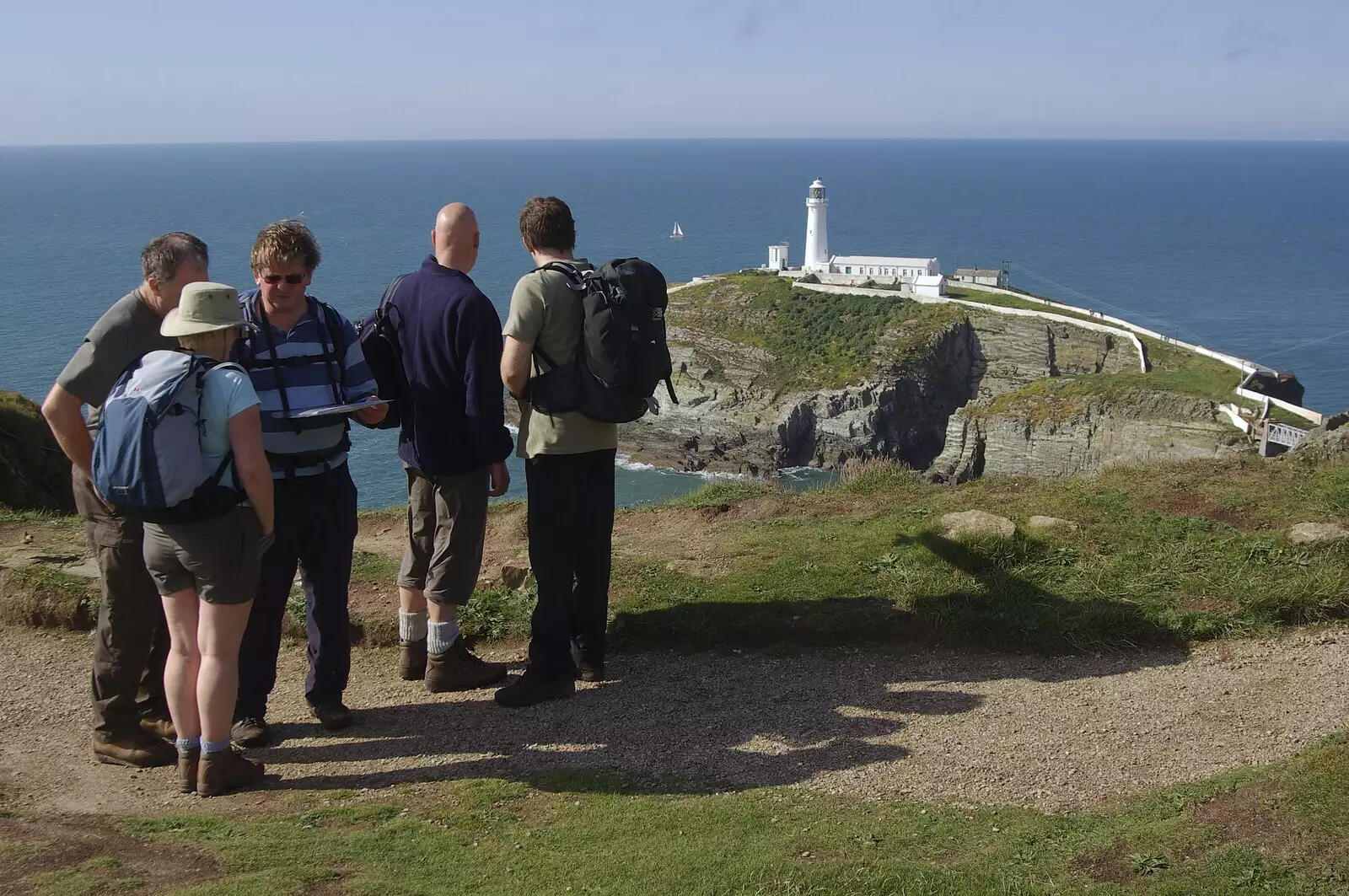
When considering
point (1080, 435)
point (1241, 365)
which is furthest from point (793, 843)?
point (1241, 365)

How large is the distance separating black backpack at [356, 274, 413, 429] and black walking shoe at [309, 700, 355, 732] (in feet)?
5.04

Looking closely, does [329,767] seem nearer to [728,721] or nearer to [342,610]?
[342,610]

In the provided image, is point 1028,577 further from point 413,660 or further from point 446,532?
point 413,660

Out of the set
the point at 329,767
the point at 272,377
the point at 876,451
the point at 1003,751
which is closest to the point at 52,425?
the point at 272,377

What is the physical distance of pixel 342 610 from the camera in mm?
5852

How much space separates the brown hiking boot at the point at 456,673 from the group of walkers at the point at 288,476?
0.5 inches

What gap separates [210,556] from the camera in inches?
185

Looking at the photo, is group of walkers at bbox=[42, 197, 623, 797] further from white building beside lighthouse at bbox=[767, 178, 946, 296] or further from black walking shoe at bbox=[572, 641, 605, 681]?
white building beside lighthouse at bbox=[767, 178, 946, 296]

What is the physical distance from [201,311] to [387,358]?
1335 mm

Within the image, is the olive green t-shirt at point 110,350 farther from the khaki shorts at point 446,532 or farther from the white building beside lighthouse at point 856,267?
the white building beside lighthouse at point 856,267

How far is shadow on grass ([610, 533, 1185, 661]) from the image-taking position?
671cm

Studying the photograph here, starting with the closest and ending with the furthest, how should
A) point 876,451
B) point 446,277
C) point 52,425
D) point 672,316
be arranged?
point 52,425 → point 446,277 → point 876,451 → point 672,316

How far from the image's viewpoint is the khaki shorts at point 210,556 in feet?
15.3

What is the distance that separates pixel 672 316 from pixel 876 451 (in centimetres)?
1673
